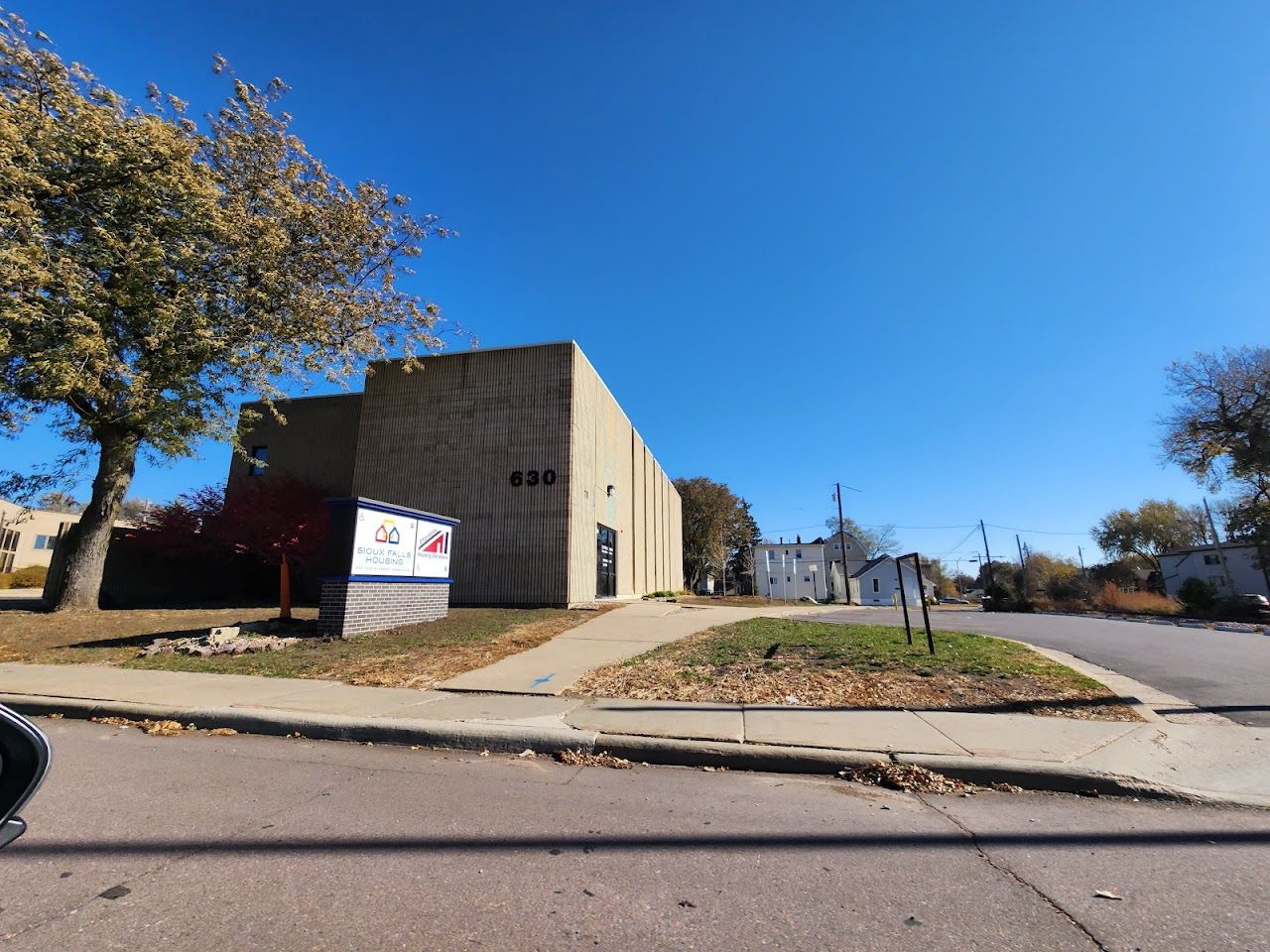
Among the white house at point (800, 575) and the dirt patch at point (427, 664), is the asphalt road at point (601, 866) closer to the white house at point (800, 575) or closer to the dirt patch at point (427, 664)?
the dirt patch at point (427, 664)

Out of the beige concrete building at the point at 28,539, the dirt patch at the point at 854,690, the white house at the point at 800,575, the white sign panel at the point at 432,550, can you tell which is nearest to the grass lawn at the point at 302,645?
the white sign panel at the point at 432,550

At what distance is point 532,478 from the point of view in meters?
Result: 20.9

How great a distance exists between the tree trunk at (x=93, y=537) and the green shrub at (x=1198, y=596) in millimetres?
40074

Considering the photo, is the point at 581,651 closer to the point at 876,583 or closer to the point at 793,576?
the point at 793,576

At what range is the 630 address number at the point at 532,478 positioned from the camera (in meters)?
20.7

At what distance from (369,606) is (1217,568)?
6674 centimetres

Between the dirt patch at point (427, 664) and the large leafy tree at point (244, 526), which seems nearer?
the dirt patch at point (427, 664)

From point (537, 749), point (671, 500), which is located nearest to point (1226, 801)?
point (537, 749)

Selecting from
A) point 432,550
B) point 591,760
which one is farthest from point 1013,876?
point 432,550

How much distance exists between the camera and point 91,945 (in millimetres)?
2455

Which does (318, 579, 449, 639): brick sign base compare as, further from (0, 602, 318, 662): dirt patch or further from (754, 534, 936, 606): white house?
(754, 534, 936, 606): white house

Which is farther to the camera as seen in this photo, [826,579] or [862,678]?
[826,579]

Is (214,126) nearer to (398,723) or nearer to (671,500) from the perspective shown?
(398,723)

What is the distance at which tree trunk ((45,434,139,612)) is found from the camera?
50.0 feet
